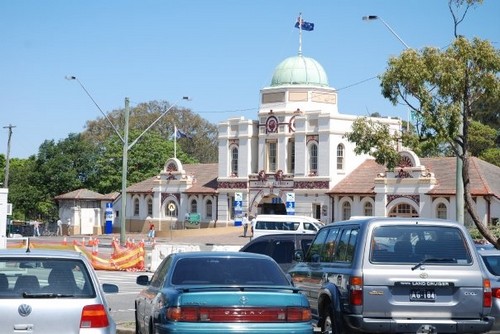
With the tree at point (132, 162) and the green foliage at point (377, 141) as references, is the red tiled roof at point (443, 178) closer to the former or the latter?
the tree at point (132, 162)

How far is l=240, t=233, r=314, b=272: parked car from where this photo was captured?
20.1 metres

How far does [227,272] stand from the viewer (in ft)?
39.9

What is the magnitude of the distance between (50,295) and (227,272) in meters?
2.77

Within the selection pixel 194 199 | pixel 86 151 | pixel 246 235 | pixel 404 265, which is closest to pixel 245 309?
pixel 404 265

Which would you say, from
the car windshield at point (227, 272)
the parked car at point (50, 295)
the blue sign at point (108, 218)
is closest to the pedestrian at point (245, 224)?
the blue sign at point (108, 218)

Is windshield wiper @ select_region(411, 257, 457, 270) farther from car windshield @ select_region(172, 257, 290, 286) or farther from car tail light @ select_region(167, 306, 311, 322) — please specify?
car tail light @ select_region(167, 306, 311, 322)

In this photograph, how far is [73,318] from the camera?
9.94m

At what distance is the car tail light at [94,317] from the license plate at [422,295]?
4188mm

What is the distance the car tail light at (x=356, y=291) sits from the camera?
40.4 feet

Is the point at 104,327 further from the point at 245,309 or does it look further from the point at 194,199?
the point at 194,199

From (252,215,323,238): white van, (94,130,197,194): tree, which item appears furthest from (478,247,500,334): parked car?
(94,130,197,194): tree

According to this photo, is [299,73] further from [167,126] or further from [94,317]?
[94,317]

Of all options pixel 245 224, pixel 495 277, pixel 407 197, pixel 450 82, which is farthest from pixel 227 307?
pixel 245 224

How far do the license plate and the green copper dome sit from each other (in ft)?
188
